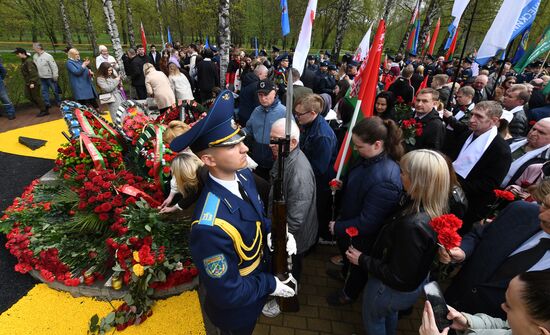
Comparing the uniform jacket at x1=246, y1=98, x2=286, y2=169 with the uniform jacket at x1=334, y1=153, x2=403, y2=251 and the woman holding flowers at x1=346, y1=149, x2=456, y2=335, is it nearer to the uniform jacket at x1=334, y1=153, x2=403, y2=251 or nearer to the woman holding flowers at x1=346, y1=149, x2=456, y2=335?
the uniform jacket at x1=334, y1=153, x2=403, y2=251

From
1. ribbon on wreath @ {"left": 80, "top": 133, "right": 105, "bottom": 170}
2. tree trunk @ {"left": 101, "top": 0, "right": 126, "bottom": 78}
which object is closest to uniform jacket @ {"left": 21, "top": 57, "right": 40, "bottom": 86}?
tree trunk @ {"left": 101, "top": 0, "right": 126, "bottom": 78}

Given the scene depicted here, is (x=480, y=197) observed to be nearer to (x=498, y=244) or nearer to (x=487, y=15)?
(x=498, y=244)

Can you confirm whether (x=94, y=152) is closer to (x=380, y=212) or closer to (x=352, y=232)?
(x=352, y=232)

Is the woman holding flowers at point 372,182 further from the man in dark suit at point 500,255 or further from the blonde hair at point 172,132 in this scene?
the blonde hair at point 172,132

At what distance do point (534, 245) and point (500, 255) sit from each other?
22 cm

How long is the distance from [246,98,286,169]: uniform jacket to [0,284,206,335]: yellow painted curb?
210 cm

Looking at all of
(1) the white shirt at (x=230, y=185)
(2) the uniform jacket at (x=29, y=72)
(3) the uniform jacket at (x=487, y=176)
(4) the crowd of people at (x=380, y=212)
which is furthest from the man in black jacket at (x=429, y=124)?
(2) the uniform jacket at (x=29, y=72)

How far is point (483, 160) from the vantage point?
10.7 ft

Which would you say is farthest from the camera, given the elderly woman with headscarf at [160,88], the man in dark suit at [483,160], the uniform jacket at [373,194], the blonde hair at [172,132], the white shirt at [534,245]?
the elderly woman with headscarf at [160,88]

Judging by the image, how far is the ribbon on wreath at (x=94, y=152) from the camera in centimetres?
461

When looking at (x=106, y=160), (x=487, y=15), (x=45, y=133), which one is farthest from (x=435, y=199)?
(x=487, y=15)

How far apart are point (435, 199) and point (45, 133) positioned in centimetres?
993

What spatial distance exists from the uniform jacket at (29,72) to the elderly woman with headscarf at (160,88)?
4.63m

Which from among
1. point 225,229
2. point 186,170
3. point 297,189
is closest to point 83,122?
point 186,170
